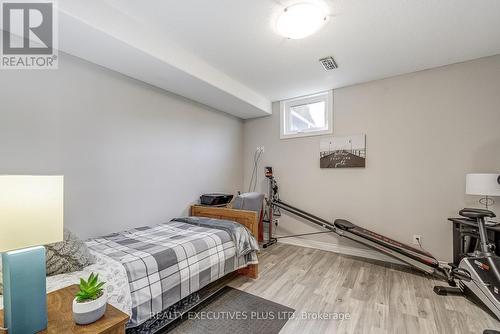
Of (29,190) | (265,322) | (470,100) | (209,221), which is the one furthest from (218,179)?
(470,100)

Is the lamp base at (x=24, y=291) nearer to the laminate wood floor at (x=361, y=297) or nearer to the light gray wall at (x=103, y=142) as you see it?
the light gray wall at (x=103, y=142)

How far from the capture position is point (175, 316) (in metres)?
1.81

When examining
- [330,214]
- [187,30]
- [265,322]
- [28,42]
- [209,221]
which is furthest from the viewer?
[330,214]

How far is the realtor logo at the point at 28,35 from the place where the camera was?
158 centimetres

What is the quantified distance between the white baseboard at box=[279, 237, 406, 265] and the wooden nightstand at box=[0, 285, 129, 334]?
3.02 metres

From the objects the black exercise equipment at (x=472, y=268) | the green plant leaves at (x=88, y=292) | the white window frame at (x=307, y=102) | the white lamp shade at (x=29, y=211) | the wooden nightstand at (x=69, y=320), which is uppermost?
the white window frame at (x=307, y=102)

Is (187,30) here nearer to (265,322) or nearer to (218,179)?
(218,179)

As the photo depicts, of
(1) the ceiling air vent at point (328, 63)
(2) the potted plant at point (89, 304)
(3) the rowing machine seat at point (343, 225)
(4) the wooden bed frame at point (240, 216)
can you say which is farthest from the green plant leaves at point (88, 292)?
(1) the ceiling air vent at point (328, 63)

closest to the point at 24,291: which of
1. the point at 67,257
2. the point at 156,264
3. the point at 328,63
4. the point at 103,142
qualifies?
the point at 67,257

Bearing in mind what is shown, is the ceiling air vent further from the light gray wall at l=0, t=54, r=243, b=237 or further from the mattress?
the mattress

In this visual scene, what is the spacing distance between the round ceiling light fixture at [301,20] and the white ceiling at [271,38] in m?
0.07

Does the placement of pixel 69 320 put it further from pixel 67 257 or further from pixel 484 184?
pixel 484 184

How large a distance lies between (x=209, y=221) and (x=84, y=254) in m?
1.31

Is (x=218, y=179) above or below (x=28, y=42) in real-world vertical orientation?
below
